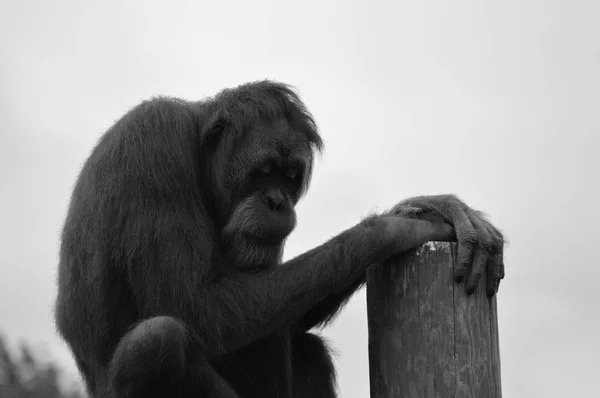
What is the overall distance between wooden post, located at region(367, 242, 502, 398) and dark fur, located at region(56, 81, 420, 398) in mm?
301

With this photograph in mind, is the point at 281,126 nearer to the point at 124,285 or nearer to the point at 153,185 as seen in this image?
the point at 153,185

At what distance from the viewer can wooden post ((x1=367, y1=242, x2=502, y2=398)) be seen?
17.5 ft

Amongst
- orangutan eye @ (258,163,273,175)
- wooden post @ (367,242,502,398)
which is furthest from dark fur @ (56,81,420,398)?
wooden post @ (367,242,502,398)

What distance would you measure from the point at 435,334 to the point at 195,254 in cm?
163

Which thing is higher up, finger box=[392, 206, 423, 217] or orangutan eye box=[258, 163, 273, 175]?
orangutan eye box=[258, 163, 273, 175]

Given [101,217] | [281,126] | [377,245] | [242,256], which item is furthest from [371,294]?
[101,217]

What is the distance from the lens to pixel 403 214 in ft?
19.2

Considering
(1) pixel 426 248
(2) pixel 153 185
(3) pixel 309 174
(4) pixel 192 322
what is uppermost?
(3) pixel 309 174

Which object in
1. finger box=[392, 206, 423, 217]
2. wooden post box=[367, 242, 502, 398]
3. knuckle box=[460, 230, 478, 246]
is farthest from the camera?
finger box=[392, 206, 423, 217]

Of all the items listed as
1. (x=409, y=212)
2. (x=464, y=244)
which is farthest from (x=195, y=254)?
(x=464, y=244)

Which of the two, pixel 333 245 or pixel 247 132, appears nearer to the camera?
pixel 333 245

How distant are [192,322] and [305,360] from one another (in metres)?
1.62

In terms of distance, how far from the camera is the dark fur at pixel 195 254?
212 inches

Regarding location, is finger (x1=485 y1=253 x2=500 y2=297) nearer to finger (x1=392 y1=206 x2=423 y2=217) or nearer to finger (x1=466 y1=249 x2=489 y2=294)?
finger (x1=466 y1=249 x2=489 y2=294)
